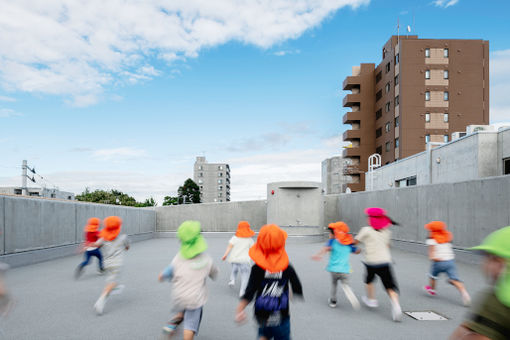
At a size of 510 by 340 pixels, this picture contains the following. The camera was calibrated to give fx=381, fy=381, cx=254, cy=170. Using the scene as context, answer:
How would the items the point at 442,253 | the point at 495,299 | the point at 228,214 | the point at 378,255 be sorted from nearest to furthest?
the point at 495,299 < the point at 378,255 < the point at 442,253 < the point at 228,214

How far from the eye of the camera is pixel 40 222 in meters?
11.1

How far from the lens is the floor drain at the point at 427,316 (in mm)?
5456

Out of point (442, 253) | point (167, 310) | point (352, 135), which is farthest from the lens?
point (352, 135)

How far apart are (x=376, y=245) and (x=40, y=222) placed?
9.75 m

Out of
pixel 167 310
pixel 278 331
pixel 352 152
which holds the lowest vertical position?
pixel 167 310

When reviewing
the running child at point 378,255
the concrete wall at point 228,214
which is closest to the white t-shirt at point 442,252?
the running child at point 378,255

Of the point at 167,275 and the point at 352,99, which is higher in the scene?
the point at 352,99

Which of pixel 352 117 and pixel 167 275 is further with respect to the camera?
pixel 352 117

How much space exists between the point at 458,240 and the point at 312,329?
24.5 ft

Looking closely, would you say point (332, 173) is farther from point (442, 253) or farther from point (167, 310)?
point (167, 310)

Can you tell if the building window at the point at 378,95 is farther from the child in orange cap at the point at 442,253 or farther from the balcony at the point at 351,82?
the child in orange cap at the point at 442,253

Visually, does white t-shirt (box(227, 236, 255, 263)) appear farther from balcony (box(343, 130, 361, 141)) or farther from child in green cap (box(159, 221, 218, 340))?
balcony (box(343, 130, 361, 141))

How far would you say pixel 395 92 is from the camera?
156ft

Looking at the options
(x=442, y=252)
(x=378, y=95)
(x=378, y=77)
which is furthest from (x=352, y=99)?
(x=442, y=252)
